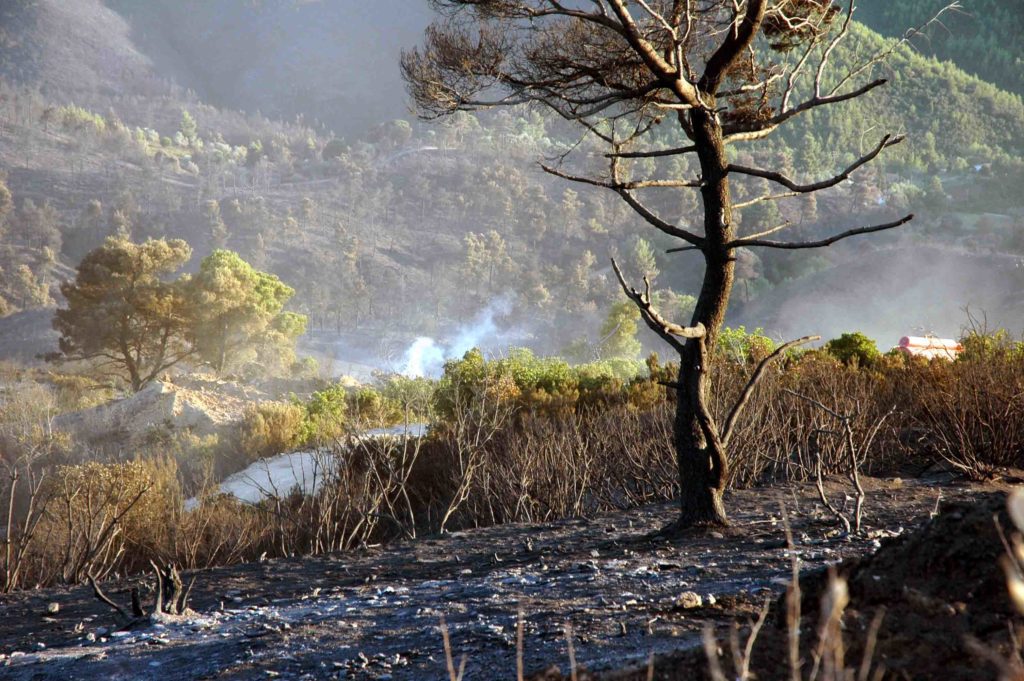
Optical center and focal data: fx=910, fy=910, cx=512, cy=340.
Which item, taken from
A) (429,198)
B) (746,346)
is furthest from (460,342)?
(746,346)

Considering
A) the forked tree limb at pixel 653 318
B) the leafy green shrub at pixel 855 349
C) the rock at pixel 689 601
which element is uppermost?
the leafy green shrub at pixel 855 349

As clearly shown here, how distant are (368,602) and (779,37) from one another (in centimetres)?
377

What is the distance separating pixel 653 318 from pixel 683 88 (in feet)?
3.22

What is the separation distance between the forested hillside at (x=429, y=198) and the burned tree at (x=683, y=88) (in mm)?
28313

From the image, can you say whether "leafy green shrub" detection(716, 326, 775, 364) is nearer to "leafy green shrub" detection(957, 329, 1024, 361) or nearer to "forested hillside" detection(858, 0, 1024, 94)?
"leafy green shrub" detection(957, 329, 1024, 361)

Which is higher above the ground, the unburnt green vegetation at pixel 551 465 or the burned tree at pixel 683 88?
the burned tree at pixel 683 88

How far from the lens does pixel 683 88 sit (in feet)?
11.9

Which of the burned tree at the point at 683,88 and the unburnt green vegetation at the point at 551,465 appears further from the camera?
the unburnt green vegetation at the point at 551,465

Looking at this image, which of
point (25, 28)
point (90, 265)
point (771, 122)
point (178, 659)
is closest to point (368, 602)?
point (178, 659)

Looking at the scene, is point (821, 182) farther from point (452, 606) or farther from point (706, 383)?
point (452, 606)

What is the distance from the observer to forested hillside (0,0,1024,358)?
157ft

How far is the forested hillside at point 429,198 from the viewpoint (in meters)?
47.9

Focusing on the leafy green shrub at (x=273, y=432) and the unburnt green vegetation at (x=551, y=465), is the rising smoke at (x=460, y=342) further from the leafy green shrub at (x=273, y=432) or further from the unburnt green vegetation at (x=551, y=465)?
the unburnt green vegetation at (x=551, y=465)

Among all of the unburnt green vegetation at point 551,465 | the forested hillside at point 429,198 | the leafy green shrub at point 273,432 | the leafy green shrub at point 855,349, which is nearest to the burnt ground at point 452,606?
the unburnt green vegetation at point 551,465
